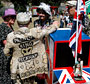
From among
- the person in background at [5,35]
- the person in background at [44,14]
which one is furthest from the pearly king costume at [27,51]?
the person in background at [44,14]

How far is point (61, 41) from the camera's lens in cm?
245

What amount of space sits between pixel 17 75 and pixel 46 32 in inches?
32.8

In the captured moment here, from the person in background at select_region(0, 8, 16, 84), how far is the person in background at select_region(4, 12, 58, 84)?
1.11 feet

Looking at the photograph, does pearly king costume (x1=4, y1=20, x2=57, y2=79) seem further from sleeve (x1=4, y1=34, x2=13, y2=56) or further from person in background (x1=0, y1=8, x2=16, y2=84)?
person in background (x1=0, y1=8, x2=16, y2=84)

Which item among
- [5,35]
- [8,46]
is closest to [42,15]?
[5,35]

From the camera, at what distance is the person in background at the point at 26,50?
2.23m

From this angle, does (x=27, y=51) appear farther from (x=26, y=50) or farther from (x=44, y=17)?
(x=44, y=17)

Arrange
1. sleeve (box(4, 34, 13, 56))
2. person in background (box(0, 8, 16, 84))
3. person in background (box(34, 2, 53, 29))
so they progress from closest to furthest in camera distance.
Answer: sleeve (box(4, 34, 13, 56)) → person in background (box(0, 8, 16, 84)) → person in background (box(34, 2, 53, 29))

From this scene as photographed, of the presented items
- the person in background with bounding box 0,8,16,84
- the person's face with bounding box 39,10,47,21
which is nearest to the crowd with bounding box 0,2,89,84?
the person in background with bounding box 0,8,16,84

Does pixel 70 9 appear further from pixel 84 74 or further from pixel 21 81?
pixel 21 81

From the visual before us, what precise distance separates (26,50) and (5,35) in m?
0.49

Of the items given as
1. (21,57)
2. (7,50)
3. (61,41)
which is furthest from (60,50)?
(7,50)

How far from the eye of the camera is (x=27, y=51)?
7.68 feet

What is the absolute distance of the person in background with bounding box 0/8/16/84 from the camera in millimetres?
2555
